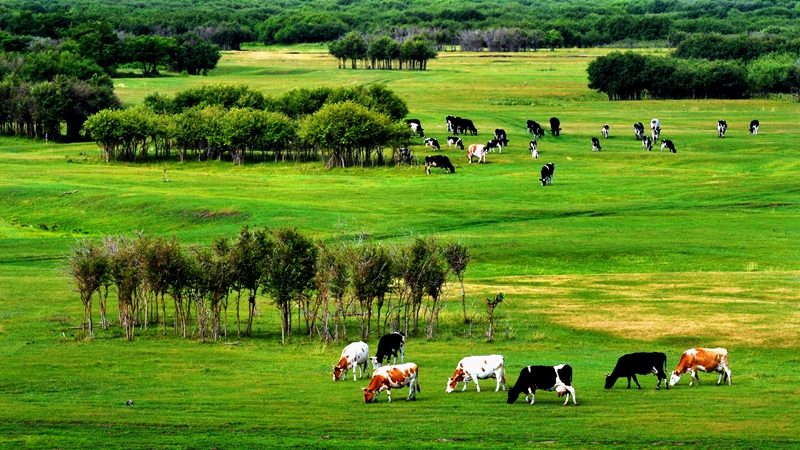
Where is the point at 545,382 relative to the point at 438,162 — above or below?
below

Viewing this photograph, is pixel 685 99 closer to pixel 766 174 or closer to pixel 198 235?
pixel 766 174

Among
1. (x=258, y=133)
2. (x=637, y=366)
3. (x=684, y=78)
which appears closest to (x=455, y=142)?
(x=258, y=133)

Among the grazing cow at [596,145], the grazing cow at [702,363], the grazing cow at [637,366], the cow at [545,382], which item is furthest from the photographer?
the grazing cow at [596,145]

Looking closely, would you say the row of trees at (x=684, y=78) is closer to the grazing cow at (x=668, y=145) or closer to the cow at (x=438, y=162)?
the grazing cow at (x=668, y=145)

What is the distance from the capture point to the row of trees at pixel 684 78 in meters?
162

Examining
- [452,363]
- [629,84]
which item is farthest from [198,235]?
[629,84]

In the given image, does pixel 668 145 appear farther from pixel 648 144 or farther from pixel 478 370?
pixel 478 370

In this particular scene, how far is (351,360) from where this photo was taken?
122ft

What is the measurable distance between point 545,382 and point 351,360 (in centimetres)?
781

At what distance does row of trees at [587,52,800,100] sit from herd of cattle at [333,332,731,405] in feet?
432

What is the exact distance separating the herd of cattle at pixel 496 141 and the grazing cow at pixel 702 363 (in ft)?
183

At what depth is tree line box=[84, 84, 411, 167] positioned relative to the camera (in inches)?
4080

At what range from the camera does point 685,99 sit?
163875 mm

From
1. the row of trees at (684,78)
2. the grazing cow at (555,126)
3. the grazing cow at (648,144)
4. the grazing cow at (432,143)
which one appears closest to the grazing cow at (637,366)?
the grazing cow at (432,143)
